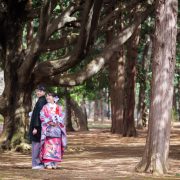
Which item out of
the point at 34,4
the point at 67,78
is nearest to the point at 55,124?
the point at 67,78

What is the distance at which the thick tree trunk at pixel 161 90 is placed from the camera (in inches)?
433

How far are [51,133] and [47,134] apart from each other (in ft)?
0.28

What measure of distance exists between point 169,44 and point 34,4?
9.89m

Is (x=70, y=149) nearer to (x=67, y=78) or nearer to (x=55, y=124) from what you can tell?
(x=67, y=78)

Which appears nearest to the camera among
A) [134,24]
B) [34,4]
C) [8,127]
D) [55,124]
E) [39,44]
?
[55,124]

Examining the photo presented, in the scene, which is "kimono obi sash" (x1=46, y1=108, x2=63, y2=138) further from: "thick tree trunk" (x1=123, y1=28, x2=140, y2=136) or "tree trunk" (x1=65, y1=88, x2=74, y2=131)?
"tree trunk" (x1=65, y1=88, x2=74, y2=131)

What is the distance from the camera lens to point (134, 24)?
59.7 feet

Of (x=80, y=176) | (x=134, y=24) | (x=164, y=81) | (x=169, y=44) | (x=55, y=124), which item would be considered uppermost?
(x=134, y=24)

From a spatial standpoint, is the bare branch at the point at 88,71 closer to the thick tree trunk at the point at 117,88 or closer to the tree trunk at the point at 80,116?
the thick tree trunk at the point at 117,88

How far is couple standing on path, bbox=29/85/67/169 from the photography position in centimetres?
1182

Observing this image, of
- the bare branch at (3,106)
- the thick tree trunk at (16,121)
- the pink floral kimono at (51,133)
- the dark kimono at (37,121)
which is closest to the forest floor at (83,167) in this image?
the pink floral kimono at (51,133)

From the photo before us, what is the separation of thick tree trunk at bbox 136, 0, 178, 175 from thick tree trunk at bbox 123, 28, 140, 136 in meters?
15.1

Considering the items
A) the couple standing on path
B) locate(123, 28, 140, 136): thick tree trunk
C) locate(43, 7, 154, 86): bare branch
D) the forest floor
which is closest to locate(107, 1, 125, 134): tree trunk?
locate(123, 28, 140, 136): thick tree trunk

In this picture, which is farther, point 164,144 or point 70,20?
point 70,20
